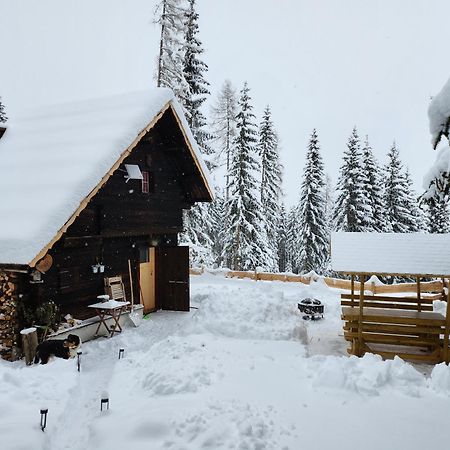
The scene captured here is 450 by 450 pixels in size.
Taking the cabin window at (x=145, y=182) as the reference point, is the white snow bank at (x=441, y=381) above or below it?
below

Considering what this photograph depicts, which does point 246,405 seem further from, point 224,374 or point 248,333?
point 248,333

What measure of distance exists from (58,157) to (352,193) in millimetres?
23598

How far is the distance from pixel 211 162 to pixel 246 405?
18.0 m

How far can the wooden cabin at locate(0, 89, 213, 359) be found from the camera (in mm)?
8836

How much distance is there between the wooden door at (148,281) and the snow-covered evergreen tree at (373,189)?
19.7m

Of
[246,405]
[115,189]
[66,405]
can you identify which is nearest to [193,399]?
[246,405]

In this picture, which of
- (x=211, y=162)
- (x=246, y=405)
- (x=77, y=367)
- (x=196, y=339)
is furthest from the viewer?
(x=211, y=162)

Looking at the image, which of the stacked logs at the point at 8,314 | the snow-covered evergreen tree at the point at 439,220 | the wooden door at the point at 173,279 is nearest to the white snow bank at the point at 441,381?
the stacked logs at the point at 8,314

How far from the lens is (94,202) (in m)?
10.9

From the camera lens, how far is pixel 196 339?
10.2m

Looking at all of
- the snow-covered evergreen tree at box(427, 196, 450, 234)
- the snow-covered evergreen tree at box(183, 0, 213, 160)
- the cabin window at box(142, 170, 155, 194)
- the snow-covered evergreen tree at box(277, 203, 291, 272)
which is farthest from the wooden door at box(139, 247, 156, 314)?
the snow-covered evergreen tree at box(277, 203, 291, 272)

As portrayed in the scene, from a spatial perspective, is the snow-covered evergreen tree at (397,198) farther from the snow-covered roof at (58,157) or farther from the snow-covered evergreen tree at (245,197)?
the snow-covered roof at (58,157)

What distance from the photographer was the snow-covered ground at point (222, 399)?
5.21 meters

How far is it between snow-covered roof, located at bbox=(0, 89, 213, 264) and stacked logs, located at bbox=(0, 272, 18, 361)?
1.07 metres
